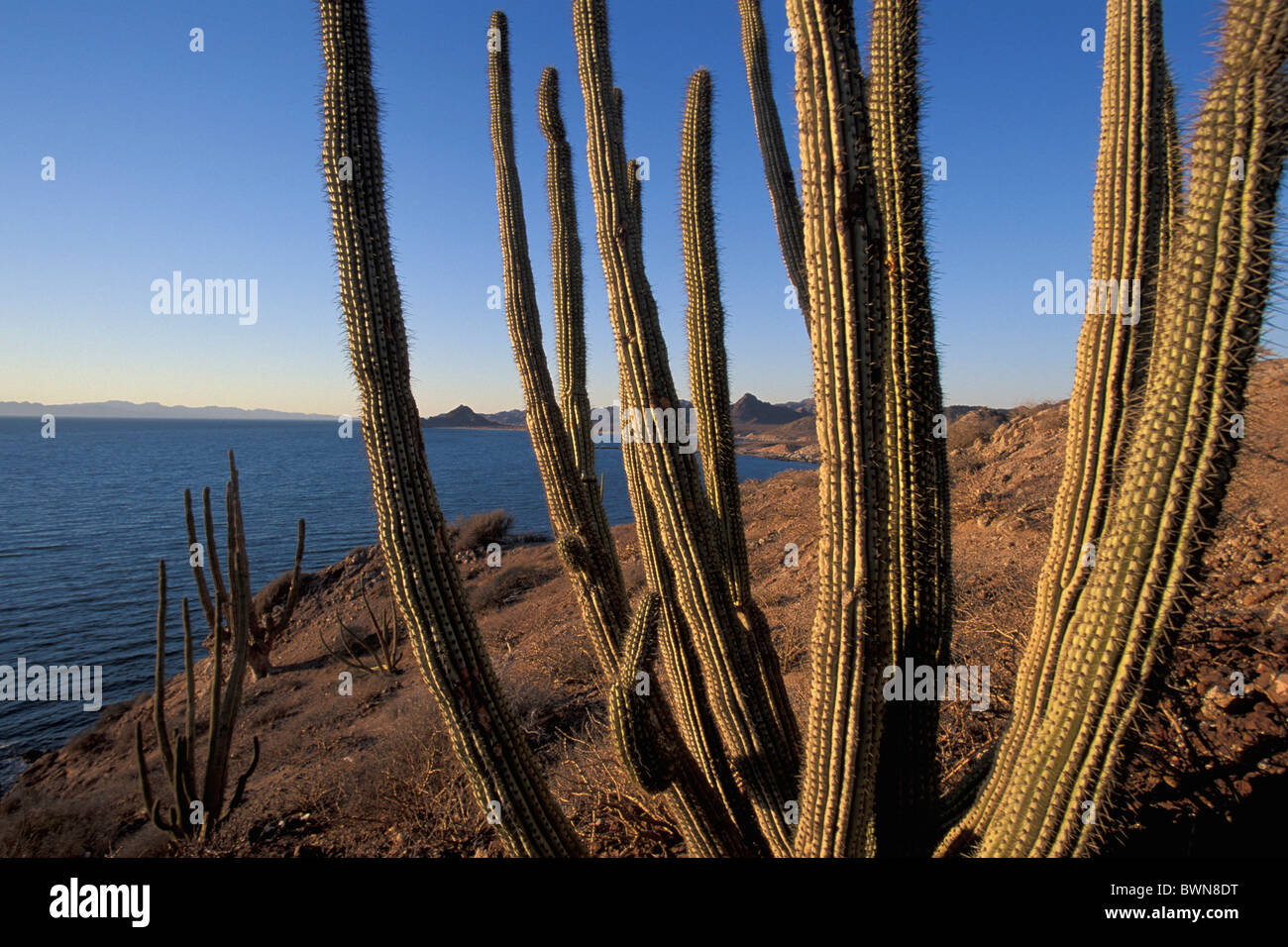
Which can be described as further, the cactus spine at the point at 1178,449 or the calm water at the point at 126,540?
the calm water at the point at 126,540

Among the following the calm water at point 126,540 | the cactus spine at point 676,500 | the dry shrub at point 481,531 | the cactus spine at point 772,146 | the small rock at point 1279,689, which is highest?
the cactus spine at point 772,146

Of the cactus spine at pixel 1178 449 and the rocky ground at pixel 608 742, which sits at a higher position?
the cactus spine at pixel 1178 449

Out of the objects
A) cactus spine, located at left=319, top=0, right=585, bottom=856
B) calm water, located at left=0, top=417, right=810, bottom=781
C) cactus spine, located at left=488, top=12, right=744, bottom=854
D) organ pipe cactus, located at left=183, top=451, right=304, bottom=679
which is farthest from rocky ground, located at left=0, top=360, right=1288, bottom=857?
calm water, located at left=0, top=417, right=810, bottom=781

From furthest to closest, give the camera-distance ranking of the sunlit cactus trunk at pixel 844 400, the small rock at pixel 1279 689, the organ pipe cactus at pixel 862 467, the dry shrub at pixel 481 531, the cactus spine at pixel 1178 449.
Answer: the dry shrub at pixel 481 531
the small rock at pixel 1279 689
the sunlit cactus trunk at pixel 844 400
the organ pipe cactus at pixel 862 467
the cactus spine at pixel 1178 449

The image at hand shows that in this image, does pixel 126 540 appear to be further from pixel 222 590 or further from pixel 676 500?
pixel 676 500

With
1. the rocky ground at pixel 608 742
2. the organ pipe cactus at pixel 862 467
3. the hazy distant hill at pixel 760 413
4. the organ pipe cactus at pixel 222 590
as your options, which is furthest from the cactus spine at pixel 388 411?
the hazy distant hill at pixel 760 413

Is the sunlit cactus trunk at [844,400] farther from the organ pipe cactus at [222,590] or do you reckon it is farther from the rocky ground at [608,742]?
the organ pipe cactus at [222,590]

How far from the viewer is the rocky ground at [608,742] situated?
3.63 m

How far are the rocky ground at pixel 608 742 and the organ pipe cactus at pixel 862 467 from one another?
0.82 ft

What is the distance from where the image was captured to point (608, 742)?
620 centimetres

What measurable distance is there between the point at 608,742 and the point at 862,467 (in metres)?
4.90

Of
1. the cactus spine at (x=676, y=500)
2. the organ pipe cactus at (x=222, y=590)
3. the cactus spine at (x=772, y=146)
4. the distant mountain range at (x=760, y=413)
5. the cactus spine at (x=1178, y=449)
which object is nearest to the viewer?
the cactus spine at (x=1178, y=449)

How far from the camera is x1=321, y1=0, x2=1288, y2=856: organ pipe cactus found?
1888 mm

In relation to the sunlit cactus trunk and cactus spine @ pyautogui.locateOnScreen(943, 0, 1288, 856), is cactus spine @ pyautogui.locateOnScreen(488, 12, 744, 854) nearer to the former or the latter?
the sunlit cactus trunk
